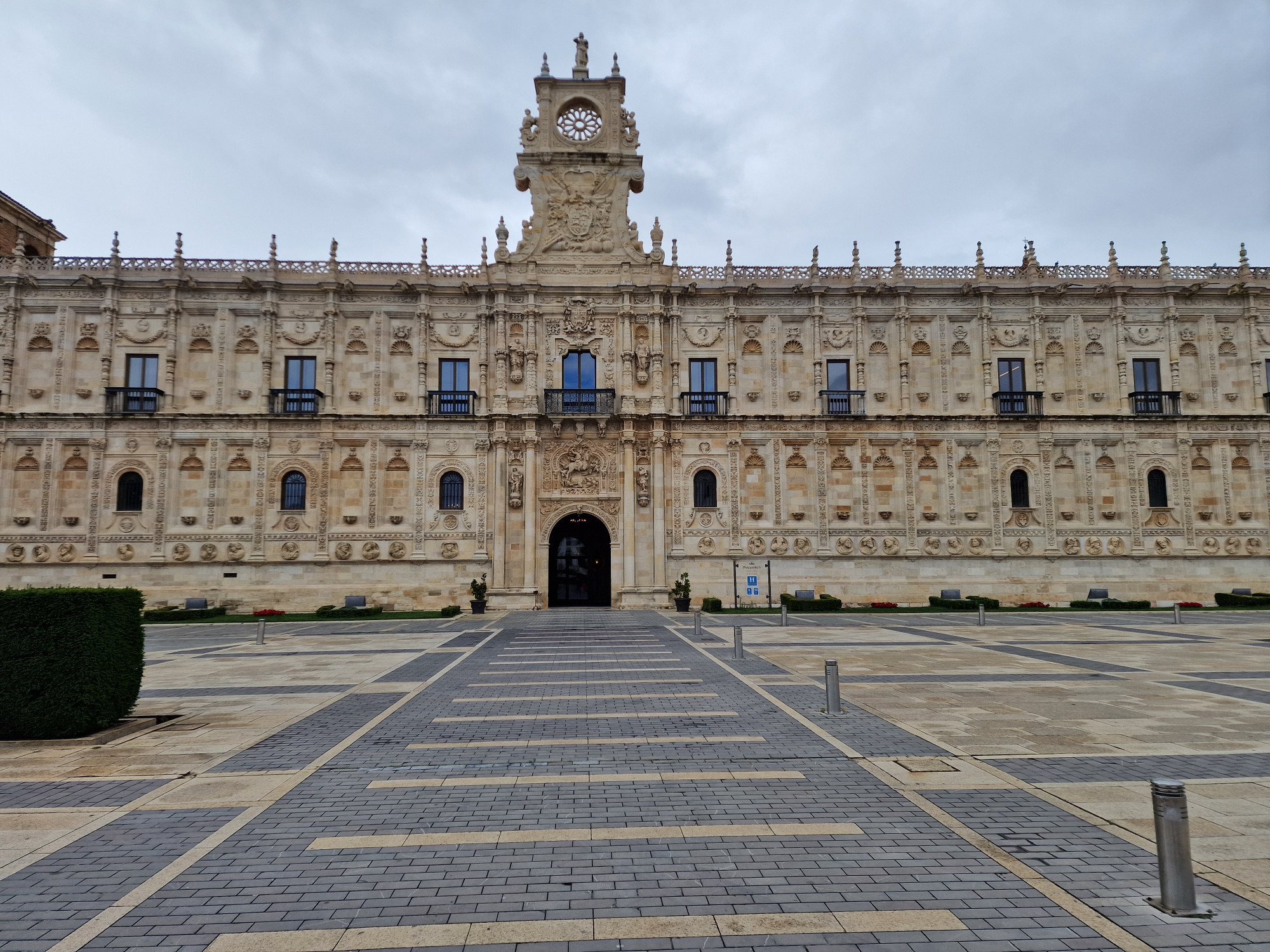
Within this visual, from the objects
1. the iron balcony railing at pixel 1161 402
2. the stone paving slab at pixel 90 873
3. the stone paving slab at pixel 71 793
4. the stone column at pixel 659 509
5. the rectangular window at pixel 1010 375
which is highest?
the rectangular window at pixel 1010 375

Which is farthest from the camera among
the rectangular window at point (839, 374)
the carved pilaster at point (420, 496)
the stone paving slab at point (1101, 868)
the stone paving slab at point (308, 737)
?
the rectangular window at point (839, 374)

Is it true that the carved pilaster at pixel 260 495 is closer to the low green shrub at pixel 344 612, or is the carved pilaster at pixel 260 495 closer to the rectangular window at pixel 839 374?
the low green shrub at pixel 344 612

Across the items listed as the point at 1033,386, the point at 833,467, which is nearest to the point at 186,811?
the point at 833,467

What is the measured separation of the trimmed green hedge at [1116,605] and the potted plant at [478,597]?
2822 centimetres

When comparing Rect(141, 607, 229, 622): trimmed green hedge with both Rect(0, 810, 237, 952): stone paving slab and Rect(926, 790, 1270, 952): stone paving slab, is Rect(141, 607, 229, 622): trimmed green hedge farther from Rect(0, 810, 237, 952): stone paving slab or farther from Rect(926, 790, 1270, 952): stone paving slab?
Rect(926, 790, 1270, 952): stone paving slab

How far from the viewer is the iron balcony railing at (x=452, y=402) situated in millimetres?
35750

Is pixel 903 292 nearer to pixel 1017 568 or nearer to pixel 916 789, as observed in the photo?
pixel 1017 568

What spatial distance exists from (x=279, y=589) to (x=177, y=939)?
1280 inches

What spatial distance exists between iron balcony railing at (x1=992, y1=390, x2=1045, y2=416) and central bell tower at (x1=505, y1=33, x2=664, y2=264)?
768 inches

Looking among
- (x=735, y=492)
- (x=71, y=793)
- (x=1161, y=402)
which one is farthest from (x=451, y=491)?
(x=1161, y=402)

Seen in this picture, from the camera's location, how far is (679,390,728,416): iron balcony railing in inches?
1432

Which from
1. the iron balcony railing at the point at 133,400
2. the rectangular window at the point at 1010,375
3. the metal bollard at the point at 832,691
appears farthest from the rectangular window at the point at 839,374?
the iron balcony railing at the point at 133,400

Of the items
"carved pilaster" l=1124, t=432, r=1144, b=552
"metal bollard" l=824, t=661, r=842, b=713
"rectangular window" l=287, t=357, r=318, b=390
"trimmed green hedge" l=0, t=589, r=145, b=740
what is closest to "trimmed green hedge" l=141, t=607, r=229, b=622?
"rectangular window" l=287, t=357, r=318, b=390

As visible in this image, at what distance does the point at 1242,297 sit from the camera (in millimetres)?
37844
